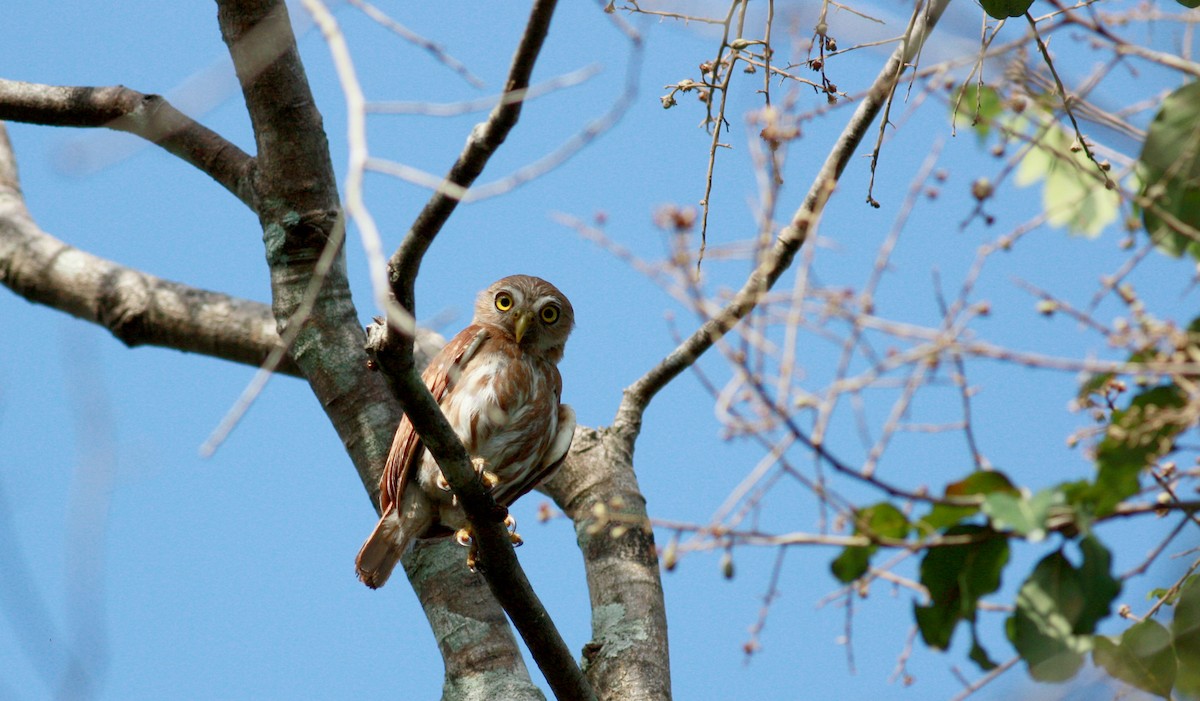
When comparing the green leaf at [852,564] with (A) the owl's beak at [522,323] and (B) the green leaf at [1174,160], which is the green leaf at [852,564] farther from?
(A) the owl's beak at [522,323]

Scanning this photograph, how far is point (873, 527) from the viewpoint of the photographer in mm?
2062

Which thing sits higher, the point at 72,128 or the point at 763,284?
the point at 72,128

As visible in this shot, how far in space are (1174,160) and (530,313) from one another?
3.26m

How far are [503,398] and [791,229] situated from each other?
1611 millimetres

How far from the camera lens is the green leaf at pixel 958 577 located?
6.64 feet

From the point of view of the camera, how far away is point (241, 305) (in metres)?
5.37

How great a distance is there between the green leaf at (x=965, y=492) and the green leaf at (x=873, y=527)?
5 centimetres

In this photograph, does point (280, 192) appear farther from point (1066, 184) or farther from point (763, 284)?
point (1066, 184)

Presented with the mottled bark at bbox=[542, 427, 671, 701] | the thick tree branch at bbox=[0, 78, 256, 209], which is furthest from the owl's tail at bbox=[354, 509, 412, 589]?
the thick tree branch at bbox=[0, 78, 256, 209]

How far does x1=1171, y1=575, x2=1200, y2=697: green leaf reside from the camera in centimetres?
206

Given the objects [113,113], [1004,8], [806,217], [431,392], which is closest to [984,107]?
[806,217]

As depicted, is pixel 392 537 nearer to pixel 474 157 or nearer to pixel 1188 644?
pixel 474 157

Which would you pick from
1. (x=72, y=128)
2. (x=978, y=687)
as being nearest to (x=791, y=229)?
(x=978, y=687)

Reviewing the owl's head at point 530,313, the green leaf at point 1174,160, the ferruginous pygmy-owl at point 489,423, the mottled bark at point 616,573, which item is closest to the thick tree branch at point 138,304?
the ferruginous pygmy-owl at point 489,423
